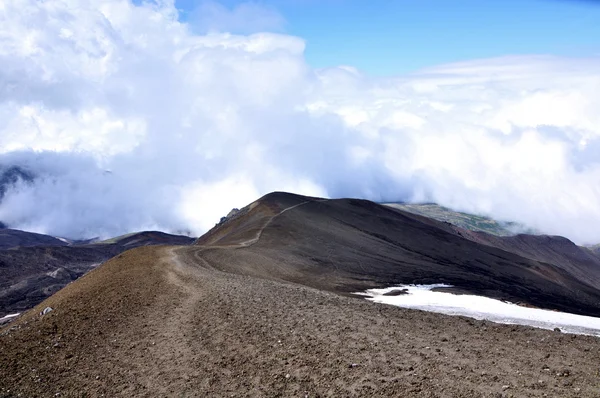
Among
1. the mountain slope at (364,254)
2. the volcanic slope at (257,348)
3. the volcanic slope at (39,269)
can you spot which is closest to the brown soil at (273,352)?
the volcanic slope at (257,348)

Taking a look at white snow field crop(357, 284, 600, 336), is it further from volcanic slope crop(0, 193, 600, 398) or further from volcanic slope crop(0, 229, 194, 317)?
volcanic slope crop(0, 229, 194, 317)

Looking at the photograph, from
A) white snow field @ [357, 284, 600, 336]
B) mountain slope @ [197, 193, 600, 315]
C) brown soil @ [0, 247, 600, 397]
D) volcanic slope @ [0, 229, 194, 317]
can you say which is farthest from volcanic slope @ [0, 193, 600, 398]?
volcanic slope @ [0, 229, 194, 317]

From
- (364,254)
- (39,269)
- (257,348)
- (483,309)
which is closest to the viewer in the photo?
(257,348)

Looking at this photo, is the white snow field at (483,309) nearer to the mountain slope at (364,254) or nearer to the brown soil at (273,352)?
the mountain slope at (364,254)

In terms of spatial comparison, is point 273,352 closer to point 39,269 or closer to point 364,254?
point 364,254

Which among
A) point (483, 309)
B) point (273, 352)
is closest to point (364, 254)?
point (483, 309)
